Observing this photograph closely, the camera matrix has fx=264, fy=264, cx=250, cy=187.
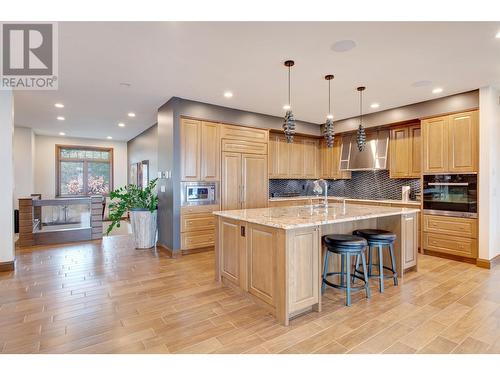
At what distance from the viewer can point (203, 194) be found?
489 cm

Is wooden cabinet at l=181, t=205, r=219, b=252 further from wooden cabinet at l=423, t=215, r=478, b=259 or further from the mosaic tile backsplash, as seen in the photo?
wooden cabinet at l=423, t=215, r=478, b=259

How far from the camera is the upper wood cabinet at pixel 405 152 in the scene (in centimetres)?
511

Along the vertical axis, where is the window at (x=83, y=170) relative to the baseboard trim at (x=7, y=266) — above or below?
above

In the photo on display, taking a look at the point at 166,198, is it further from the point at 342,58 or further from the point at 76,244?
the point at 342,58

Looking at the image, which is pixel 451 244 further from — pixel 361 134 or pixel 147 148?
pixel 147 148

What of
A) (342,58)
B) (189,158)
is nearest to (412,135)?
(342,58)

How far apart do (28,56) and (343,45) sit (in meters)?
3.46

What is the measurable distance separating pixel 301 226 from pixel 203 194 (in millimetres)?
2864

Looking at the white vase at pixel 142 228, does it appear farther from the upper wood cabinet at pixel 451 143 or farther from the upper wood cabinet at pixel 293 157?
the upper wood cabinet at pixel 451 143

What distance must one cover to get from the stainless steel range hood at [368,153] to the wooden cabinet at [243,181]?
6.95 ft

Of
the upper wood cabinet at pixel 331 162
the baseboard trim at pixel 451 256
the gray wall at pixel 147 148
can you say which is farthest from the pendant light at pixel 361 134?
the gray wall at pixel 147 148

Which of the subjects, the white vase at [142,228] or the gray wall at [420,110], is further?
the white vase at [142,228]
